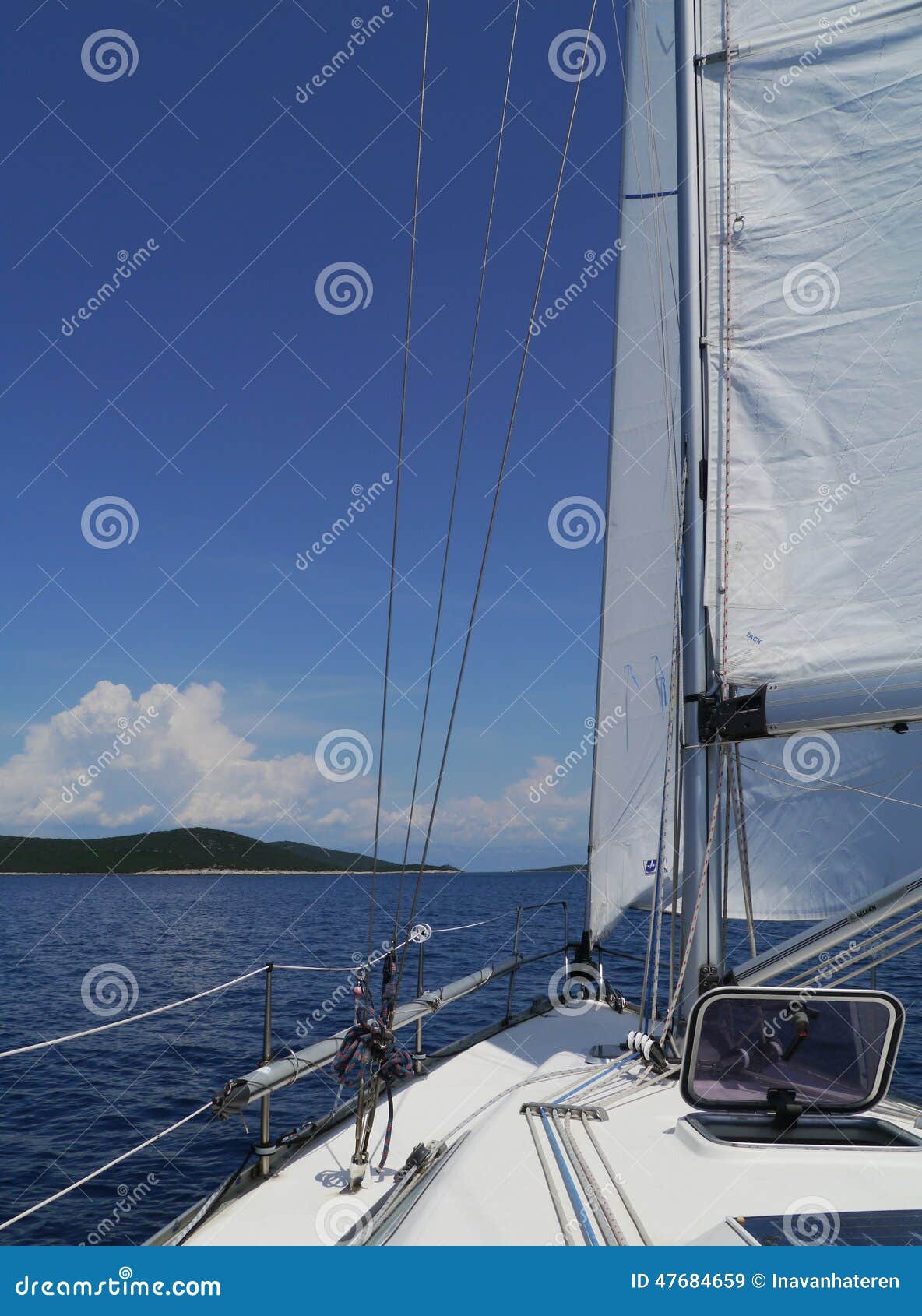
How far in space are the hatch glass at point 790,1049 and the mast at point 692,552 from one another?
1.00m

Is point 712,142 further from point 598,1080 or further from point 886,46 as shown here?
point 598,1080

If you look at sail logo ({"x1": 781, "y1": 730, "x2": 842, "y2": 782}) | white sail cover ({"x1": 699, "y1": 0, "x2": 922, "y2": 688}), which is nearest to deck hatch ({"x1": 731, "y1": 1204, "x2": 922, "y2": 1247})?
white sail cover ({"x1": 699, "y1": 0, "x2": 922, "y2": 688})

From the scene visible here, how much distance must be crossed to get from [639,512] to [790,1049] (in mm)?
5922

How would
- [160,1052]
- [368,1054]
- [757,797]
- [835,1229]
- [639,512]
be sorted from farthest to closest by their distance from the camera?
[160,1052], [639,512], [757,797], [368,1054], [835,1229]

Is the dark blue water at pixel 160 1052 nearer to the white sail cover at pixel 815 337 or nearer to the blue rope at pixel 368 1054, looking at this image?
the blue rope at pixel 368 1054

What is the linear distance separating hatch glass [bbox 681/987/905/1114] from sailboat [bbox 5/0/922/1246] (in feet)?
0.04

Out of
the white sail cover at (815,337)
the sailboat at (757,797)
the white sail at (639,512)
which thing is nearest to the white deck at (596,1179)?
the sailboat at (757,797)

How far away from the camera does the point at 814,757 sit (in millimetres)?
5973

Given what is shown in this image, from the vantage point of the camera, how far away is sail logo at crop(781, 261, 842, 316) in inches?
199

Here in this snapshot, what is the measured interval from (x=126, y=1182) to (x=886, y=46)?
41.1 ft

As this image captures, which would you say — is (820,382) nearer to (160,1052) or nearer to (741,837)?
(741,837)

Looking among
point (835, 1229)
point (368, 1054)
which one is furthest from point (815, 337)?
point (368, 1054)

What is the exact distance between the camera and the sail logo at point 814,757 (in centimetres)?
594

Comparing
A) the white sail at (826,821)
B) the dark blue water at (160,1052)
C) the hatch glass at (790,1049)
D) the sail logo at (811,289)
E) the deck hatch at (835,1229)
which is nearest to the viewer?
the deck hatch at (835,1229)
